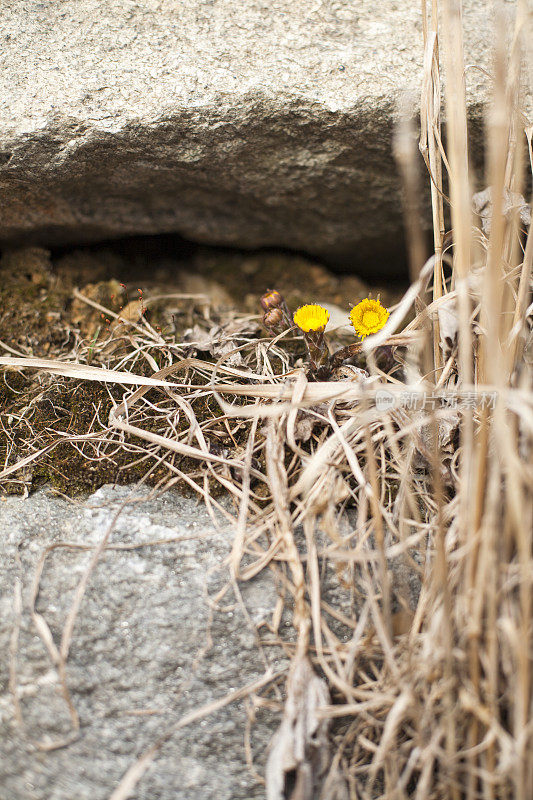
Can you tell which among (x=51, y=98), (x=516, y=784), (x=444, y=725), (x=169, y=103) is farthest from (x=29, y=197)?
(x=516, y=784)

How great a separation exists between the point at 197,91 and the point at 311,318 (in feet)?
2.11

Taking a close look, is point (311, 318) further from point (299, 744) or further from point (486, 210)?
point (299, 744)

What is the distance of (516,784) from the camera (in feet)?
2.69

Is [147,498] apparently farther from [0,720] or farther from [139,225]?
[139,225]

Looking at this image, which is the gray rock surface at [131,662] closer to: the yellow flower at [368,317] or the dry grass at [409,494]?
the dry grass at [409,494]

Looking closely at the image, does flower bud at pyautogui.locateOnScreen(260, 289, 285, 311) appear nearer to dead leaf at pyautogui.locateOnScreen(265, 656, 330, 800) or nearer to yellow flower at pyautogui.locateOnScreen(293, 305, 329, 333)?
yellow flower at pyautogui.locateOnScreen(293, 305, 329, 333)

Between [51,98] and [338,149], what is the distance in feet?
2.48

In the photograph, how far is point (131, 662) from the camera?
42.6 inches

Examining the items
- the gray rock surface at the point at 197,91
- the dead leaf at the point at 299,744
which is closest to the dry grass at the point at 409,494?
the dead leaf at the point at 299,744

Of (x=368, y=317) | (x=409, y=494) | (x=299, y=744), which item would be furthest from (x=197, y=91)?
(x=299, y=744)

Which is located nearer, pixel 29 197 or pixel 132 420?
pixel 132 420

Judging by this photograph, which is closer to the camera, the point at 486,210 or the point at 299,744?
the point at 299,744

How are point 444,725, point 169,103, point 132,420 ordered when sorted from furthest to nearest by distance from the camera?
1. point 169,103
2. point 132,420
3. point 444,725

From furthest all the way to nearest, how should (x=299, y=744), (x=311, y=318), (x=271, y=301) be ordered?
(x=271, y=301)
(x=311, y=318)
(x=299, y=744)
